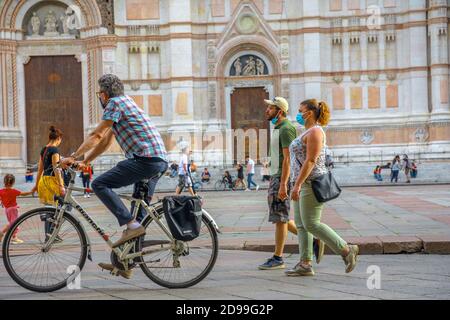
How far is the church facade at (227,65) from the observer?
34781 mm

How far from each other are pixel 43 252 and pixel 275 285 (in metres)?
2.19

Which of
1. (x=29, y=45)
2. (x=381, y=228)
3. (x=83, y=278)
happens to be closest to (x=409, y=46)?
(x=29, y=45)

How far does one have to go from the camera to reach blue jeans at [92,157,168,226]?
739 cm

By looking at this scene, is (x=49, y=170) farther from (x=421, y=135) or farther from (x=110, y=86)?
(x=421, y=135)

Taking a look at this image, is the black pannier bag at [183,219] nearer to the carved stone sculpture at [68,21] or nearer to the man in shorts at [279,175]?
the man in shorts at [279,175]

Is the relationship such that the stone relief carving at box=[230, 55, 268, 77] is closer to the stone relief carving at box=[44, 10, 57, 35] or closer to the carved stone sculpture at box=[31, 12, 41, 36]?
the stone relief carving at box=[44, 10, 57, 35]

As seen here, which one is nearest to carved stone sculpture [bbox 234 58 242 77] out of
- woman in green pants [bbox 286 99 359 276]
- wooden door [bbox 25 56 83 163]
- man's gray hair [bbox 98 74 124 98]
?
wooden door [bbox 25 56 83 163]

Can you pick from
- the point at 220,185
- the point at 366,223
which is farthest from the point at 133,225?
the point at 220,185

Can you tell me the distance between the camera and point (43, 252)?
7629mm

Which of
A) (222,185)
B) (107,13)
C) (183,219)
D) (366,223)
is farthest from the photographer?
(107,13)

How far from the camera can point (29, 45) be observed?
35750 millimetres

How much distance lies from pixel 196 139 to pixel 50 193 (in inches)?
906

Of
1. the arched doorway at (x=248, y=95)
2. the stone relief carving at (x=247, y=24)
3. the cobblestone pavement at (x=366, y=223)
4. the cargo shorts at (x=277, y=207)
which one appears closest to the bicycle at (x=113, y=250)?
the cargo shorts at (x=277, y=207)
